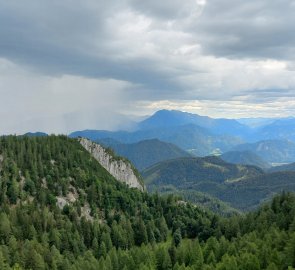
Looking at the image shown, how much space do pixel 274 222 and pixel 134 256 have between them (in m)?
58.4

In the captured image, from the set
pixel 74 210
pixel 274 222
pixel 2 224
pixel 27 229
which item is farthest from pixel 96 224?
pixel 274 222

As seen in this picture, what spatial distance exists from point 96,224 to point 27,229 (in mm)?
32889

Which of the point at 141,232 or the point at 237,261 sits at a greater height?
the point at 237,261

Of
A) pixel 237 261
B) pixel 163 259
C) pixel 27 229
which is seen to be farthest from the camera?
pixel 27 229

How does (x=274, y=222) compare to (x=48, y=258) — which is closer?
(x=48, y=258)

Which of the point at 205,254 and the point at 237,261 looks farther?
the point at 205,254

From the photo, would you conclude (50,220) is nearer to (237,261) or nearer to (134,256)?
(134,256)

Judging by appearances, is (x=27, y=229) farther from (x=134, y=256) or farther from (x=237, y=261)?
(x=237, y=261)

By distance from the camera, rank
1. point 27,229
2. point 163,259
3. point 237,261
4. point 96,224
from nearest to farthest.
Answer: point 237,261
point 163,259
point 27,229
point 96,224

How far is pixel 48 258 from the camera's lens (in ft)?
476

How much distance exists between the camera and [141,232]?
194125mm

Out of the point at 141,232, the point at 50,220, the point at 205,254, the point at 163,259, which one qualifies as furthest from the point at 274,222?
the point at 50,220

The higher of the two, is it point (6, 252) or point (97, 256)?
point (6, 252)

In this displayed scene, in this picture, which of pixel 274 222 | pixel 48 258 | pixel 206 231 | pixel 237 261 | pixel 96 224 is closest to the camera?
pixel 237 261
